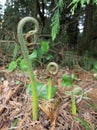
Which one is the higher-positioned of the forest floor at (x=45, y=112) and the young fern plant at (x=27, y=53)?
the young fern plant at (x=27, y=53)

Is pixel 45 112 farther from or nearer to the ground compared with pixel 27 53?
nearer to the ground

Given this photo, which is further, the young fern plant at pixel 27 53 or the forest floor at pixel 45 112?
the forest floor at pixel 45 112

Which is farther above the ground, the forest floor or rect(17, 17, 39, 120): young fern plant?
rect(17, 17, 39, 120): young fern plant

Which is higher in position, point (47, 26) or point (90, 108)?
point (47, 26)

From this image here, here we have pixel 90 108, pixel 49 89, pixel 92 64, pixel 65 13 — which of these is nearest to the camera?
pixel 49 89

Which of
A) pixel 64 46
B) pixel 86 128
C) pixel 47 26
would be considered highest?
pixel 47 26

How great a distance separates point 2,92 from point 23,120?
33 centimetres

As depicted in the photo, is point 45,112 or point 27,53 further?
point 45,112

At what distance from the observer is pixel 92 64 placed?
2.88 m

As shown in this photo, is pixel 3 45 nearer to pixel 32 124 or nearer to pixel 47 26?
pixel 47 26

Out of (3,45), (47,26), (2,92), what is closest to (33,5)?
(47,26)

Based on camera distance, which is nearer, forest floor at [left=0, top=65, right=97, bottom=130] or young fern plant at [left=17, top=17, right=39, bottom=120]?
young fern plant at [left=17, top=17, right=39, bottom=120]

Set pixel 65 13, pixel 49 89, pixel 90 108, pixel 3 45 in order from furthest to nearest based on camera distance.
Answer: pixel 65 13, pixel 3 45, pixel 90 108, pixel 49 89

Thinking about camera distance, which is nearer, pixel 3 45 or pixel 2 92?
pixel 2 92
